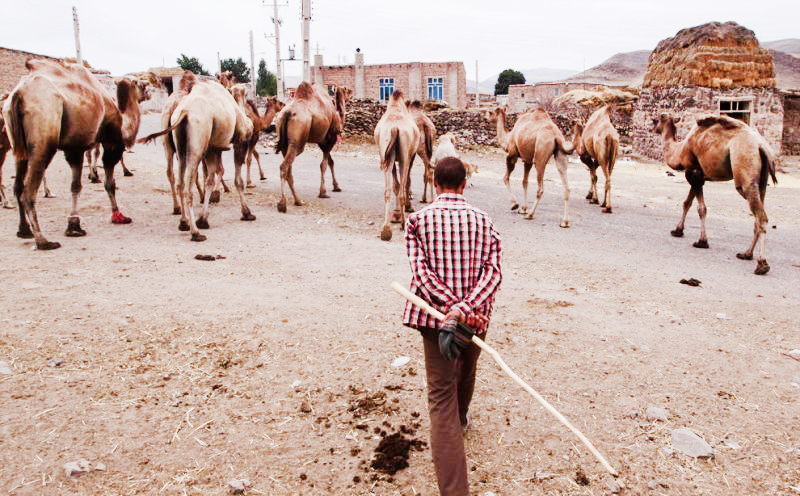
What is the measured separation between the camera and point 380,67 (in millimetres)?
44469

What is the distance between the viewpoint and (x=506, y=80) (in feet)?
182

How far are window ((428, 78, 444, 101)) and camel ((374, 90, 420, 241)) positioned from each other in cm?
3649

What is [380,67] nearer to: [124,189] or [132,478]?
[124,189]

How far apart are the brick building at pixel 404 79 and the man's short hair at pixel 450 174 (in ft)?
139

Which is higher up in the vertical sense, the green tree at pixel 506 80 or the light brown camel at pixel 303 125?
the green tree at pixel 506 80

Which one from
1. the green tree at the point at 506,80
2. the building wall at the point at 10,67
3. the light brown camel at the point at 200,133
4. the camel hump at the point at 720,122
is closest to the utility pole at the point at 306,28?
the building wall at the point at 10,67

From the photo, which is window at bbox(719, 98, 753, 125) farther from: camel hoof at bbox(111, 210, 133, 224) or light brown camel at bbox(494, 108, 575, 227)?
camel hoof at bbox(111, 210, 133, 224)

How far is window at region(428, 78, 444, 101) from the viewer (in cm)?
4412

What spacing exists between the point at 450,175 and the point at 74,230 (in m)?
6.50

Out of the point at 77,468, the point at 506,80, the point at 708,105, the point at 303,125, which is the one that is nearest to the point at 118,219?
the point at 303,125

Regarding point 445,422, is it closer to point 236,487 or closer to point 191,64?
point 236,487

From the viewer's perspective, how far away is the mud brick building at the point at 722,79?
19.4m

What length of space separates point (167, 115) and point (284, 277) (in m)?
4.27

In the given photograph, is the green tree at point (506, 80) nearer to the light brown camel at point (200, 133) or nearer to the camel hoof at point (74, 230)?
the light brown camel at point (200, 133)
